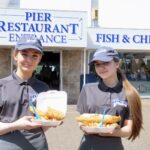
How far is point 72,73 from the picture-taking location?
62.2ft

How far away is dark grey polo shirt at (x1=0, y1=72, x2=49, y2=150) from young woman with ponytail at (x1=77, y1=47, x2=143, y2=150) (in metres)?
0.45

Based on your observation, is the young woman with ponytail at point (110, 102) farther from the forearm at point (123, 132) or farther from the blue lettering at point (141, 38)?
the blue lettering at point (141, 38)

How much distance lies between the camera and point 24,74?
3488mm

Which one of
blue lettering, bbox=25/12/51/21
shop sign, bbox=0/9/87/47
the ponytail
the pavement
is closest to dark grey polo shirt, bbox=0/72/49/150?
the ponytail

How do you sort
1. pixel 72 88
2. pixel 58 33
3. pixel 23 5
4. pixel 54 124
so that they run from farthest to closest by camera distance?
1. pixel 23 5
2. pixel 72 88
3. pixel 58 33
4. pixel 54 124

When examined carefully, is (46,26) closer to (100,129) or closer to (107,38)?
(107,38)

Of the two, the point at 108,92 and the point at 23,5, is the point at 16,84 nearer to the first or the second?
the point at 108,92

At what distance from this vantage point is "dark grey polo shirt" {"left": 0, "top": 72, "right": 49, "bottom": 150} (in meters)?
3.37

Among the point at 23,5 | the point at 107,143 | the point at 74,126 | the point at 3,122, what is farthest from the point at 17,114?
the point at 23,5

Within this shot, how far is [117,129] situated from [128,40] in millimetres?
15660

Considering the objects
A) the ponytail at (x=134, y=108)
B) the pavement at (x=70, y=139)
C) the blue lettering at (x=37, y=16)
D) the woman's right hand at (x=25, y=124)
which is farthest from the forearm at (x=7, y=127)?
the blue lettering at (x=37, y=16)

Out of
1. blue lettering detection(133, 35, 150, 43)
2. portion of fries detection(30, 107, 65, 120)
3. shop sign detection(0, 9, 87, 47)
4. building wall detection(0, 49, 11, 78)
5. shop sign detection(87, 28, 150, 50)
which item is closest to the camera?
portion of fries detection(30, 107, 65, 120)

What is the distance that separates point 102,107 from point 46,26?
530 inches

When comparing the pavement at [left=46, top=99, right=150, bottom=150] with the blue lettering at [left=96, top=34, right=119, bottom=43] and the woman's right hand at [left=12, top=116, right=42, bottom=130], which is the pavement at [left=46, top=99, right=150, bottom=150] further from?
the blue lettering at [left=96, top=34, right=119, bottom=43]
